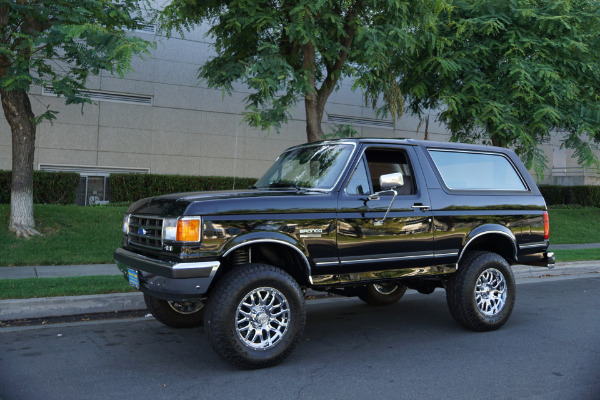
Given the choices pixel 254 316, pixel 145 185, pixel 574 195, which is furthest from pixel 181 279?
pixel 574 195

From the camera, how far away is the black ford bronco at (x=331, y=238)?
4.64m

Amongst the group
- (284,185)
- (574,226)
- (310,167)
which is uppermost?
(310,167)

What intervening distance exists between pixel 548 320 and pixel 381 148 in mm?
3174

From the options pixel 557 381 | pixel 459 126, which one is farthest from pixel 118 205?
pixel 557 381

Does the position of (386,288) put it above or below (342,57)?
below

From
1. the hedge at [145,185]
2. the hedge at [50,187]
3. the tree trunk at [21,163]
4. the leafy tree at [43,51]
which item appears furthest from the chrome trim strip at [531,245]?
the hedge at [50,187]

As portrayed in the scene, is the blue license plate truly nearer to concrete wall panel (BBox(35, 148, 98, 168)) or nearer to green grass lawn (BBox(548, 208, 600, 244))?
concrete wall panel (BBox(35, 148, 98, 168))

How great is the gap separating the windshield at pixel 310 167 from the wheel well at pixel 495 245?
74.8 inches

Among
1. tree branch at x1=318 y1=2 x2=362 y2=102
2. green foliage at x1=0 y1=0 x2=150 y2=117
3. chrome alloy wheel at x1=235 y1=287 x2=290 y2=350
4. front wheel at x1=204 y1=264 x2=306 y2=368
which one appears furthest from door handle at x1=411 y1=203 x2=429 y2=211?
tree branch at x1=318 y1=2 x2=362 y2=102

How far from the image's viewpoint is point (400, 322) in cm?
667

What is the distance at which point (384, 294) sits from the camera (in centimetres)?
753

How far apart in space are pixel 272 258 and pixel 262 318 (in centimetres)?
68

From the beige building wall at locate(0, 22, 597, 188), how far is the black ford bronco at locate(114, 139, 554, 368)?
11313 mm

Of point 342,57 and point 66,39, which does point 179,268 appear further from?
point 342,57
